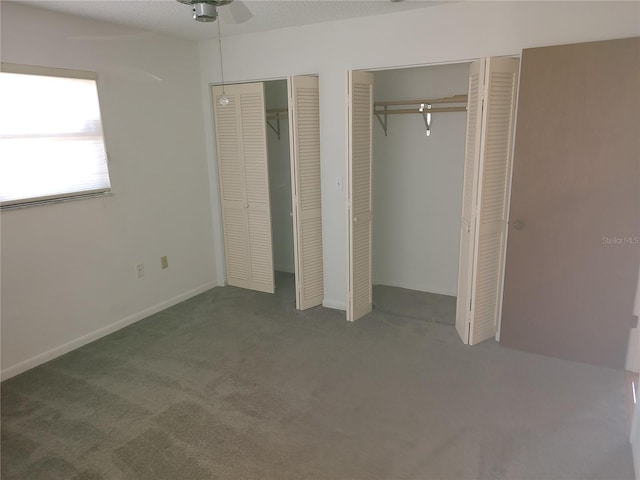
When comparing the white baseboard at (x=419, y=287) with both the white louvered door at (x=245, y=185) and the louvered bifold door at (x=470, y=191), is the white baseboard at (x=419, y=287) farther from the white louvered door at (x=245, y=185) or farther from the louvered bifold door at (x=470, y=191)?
the white louvered door at (x=245, y=185)

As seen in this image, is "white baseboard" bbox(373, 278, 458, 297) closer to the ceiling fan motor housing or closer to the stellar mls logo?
the stellar mls logo

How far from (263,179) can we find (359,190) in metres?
1.04

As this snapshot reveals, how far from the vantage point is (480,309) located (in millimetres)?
3162

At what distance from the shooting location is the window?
2.75 metres

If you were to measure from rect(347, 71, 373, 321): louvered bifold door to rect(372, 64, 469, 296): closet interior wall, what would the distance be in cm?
66

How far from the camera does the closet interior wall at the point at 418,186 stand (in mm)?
3811

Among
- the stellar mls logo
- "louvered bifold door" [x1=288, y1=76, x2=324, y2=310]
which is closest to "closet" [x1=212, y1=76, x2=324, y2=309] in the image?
"louvered bifold door" [x1=288, y1=76, x2=324, y2=310]

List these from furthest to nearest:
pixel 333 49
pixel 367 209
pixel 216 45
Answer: pixel 216 45 → pixel 367 209 → pixel 333 49

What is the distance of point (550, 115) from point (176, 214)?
3.14 metres

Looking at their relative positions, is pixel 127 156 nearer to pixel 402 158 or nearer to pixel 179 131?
pixel 179 131

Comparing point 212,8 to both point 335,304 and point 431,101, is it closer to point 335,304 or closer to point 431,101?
point 431,101

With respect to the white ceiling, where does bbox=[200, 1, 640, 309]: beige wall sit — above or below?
below

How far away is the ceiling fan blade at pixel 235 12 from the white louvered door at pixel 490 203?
159 cm

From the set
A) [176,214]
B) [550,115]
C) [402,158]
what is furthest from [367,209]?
[176,214]
